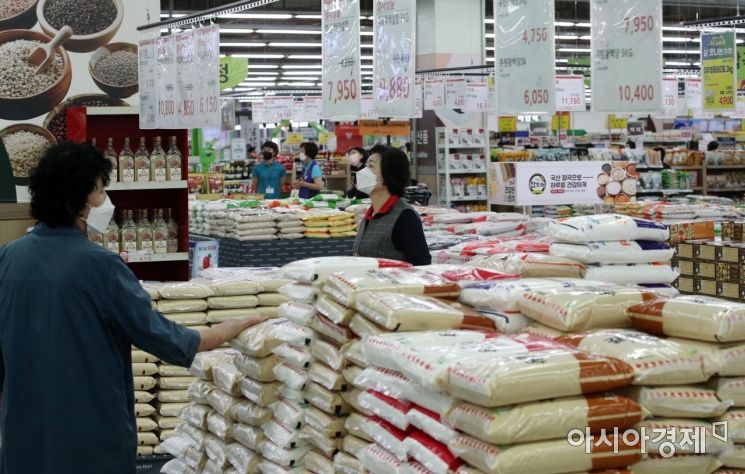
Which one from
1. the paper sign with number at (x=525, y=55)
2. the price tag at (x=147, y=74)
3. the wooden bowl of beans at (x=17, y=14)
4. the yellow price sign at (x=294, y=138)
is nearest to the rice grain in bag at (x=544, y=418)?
the paper sign with number at (x=525, y=55)

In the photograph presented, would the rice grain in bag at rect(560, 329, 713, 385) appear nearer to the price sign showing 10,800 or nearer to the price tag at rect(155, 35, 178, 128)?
the price sign showing 10,800

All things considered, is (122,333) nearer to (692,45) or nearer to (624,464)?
(624,464)

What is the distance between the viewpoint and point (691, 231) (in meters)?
8.37

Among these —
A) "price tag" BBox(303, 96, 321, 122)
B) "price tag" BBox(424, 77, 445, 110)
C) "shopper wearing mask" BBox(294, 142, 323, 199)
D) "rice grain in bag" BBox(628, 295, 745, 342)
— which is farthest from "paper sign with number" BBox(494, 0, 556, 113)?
"price tag" BBox(303, 96, 321, 122)

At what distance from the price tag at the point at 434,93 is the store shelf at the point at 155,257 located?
1021 centimetres

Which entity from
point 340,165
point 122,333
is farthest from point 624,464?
point 340,165

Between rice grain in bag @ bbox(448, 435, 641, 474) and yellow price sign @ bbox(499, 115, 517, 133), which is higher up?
yellow price sign @ bbox(499, 115, 517, 133)

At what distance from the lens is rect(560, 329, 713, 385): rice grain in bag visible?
8.25 ft

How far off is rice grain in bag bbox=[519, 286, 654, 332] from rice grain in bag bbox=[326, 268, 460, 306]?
0.30 meters

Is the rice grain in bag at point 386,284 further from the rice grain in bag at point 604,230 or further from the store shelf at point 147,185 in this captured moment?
the store shelf at point 147,185

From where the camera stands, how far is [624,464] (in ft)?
7.77

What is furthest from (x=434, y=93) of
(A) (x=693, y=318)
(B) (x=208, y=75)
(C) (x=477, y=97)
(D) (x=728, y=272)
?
(A) (x=693, y=318)

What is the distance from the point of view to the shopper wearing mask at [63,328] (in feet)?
10.3

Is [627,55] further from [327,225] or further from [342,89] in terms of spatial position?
[327,225]
